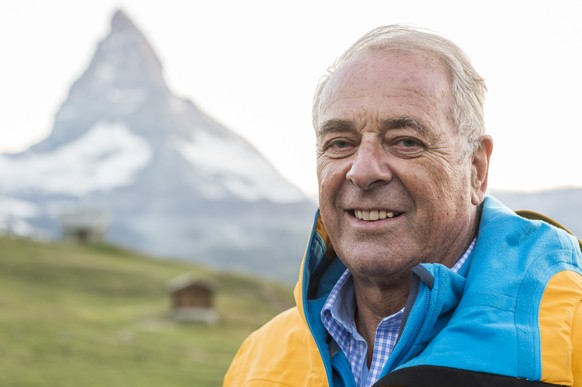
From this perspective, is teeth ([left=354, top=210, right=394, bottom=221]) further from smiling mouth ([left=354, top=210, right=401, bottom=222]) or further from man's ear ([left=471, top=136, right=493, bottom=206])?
man's ear ([left=471, top=136, right=493, bottom=206])

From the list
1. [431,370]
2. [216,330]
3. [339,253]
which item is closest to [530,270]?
[431,370]

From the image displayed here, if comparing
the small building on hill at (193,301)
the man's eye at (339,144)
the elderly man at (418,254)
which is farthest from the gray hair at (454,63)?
the small building on hill at (193,301)

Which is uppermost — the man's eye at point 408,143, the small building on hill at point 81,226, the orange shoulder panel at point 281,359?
the small building on hill at point 81,226

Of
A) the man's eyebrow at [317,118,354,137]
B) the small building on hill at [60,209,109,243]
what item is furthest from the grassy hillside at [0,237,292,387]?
the man's eyebrow at [317,118,354,137]

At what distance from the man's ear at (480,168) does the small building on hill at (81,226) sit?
8805 cm

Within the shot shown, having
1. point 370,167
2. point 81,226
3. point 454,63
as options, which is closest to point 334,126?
point 370,167

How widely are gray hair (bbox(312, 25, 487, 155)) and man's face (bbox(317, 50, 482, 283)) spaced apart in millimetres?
36

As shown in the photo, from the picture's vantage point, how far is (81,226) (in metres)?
88.2

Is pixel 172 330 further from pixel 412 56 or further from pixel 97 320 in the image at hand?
pixel 412 56

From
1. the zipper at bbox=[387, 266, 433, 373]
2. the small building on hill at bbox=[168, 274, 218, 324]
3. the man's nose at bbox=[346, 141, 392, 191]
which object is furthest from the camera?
the small building on hill at bbox=[168, 274, 218, 324]

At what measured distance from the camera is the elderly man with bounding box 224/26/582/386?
211 centimetres

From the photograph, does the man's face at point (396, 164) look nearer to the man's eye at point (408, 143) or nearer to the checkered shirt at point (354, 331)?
the man's eye at point (408, 143)

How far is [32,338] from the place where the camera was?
32312mm

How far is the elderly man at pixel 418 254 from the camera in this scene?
211 centimetres
